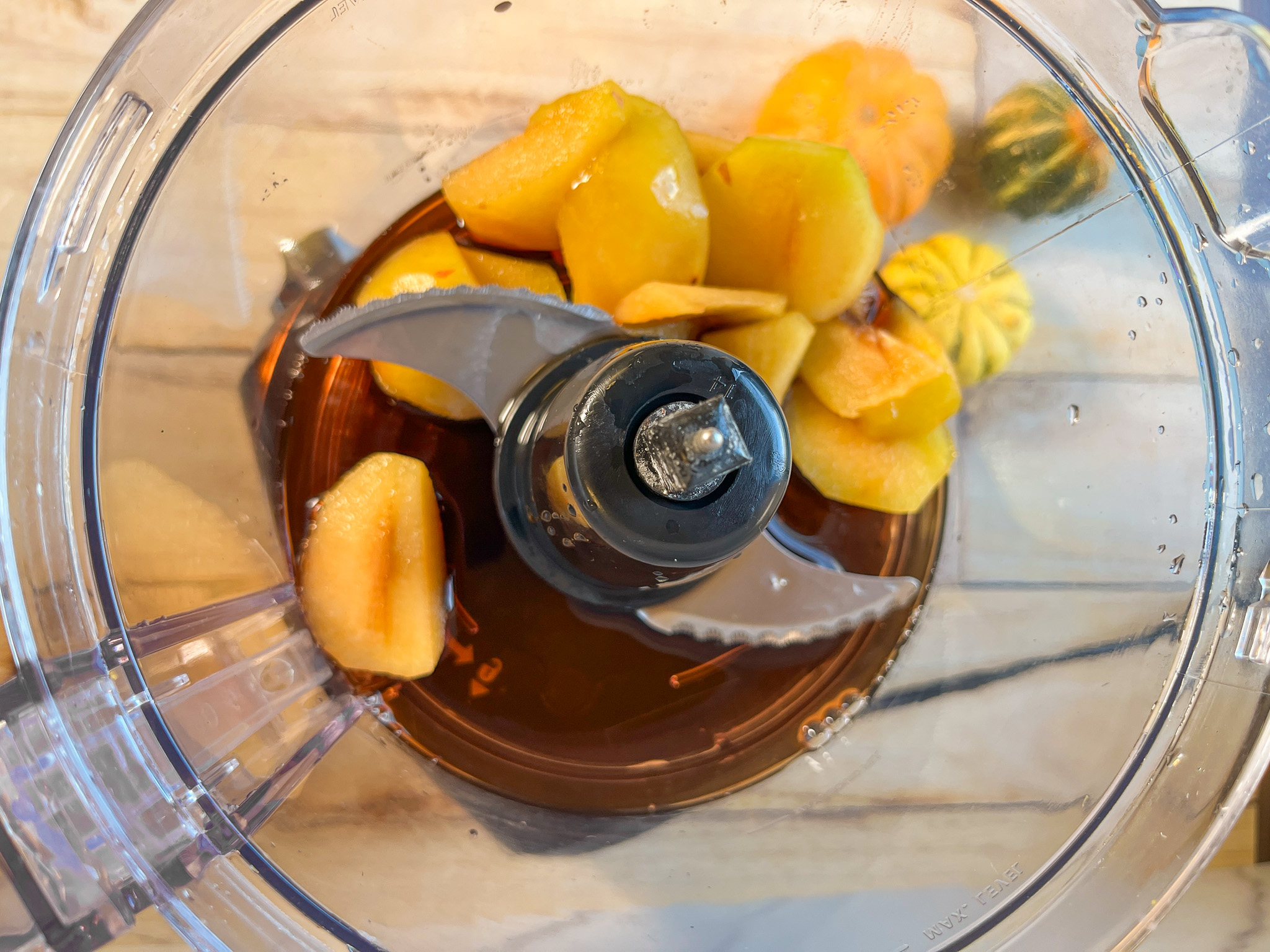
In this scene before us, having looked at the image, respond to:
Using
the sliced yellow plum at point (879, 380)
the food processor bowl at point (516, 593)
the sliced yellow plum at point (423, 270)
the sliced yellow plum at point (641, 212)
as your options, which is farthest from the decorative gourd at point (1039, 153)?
the sliced yellow plum at point (423, 270)

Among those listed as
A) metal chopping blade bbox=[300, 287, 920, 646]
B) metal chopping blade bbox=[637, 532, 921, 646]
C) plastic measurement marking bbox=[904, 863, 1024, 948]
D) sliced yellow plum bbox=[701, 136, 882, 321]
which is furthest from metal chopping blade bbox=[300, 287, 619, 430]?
plastic measurement marking bbox=[904, 863, 1024, 948]

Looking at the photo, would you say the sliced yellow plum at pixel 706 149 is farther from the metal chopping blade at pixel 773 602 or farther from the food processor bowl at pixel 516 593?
the metal chopping blade at pixel 773 602

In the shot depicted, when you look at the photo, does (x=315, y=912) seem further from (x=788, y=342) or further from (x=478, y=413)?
(x=788, y=342)

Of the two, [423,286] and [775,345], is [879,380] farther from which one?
[423,286]

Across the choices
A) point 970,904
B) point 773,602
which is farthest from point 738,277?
point 970,904

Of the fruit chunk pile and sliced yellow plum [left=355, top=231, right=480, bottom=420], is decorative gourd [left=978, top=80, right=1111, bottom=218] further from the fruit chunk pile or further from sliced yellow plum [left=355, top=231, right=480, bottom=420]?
sliced yellow plum [left=355, top=231, right=480, bottom=420]

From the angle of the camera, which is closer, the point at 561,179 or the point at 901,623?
the point at 561,179

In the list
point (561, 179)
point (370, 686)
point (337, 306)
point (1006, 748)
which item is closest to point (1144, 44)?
point (561, 179)
